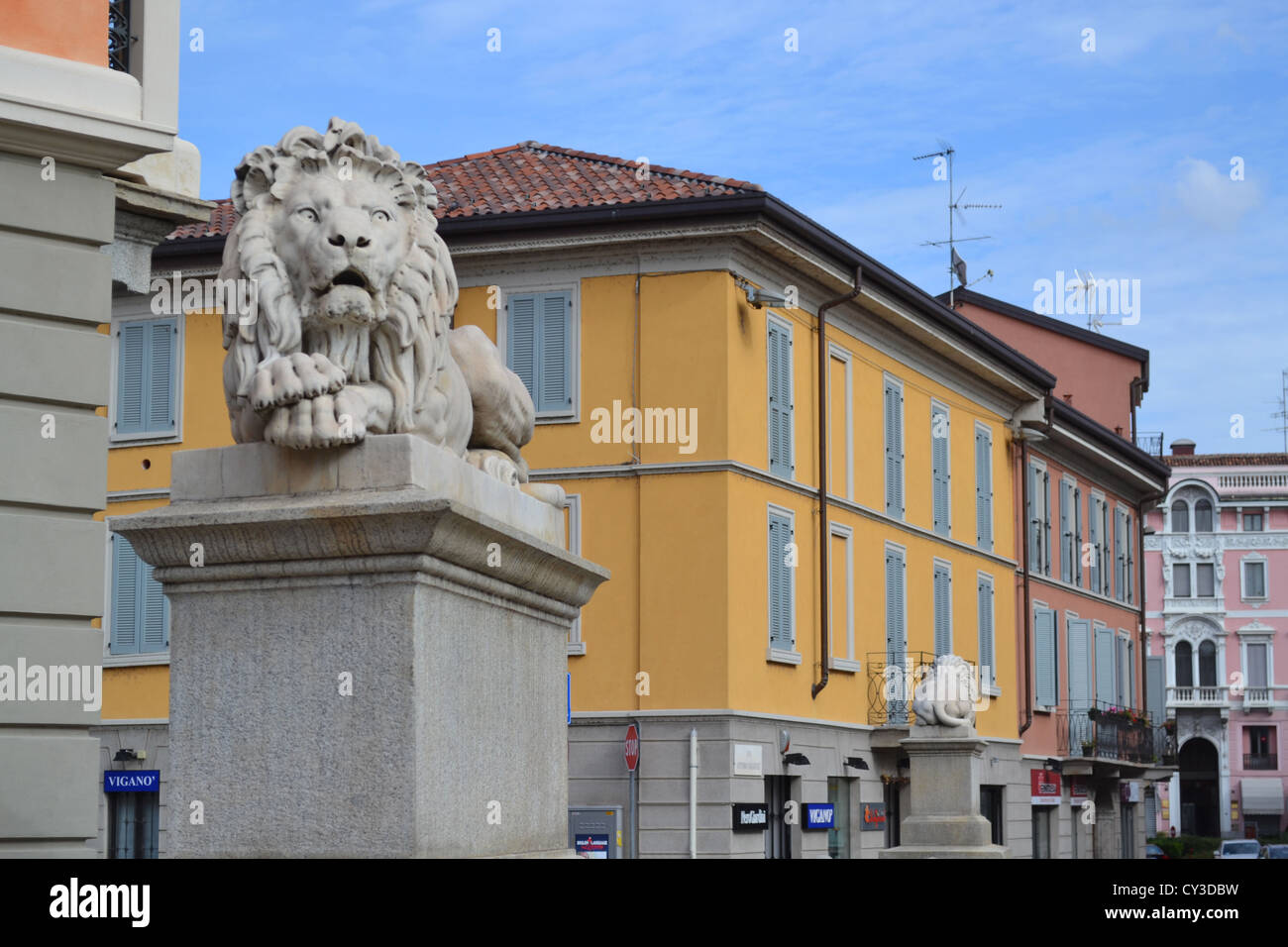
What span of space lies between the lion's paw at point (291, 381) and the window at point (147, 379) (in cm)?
2485

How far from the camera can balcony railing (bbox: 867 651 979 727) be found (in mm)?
30766

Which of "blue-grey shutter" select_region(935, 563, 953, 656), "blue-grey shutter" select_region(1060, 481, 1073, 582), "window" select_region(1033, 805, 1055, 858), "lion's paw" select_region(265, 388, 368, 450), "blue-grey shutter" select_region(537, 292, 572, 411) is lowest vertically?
"window" select_region(1033, 805, 1055, 858)

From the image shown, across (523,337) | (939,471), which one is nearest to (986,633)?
(939,471)

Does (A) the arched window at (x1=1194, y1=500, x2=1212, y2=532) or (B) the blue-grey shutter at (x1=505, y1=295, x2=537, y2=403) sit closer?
(B) the blue-grey shutter at (x1=505, y1=295, x2=537, y2=403)

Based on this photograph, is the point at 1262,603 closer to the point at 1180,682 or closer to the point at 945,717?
the point at 1180,682

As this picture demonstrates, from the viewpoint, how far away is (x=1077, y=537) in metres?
43.9

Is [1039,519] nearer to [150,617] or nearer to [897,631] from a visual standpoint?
[897,631]

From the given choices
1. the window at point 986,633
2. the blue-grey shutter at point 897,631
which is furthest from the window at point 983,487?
the blue-grey shutter at point 897,631

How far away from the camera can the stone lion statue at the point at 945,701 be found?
60.3ft

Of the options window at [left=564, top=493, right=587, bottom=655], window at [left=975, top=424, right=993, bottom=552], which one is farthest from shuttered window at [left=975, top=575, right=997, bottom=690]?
window at [left=564, top=493, right=587, bottom=655]

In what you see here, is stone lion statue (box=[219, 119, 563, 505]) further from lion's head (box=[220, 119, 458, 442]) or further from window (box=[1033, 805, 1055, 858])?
window (box=[1033, 805, 1055, 858])

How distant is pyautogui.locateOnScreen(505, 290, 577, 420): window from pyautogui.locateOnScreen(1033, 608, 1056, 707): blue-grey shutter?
51.9 feet

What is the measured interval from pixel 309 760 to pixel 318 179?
1457 millimetres
